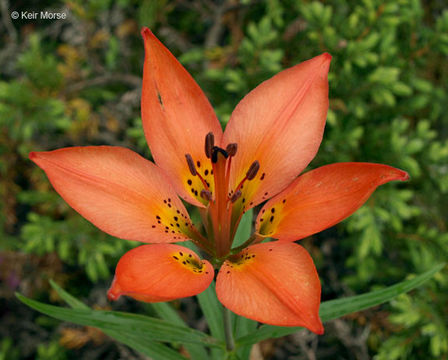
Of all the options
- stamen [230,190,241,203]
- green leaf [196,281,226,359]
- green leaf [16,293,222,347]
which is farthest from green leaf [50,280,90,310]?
stamen [230,190,241,203]

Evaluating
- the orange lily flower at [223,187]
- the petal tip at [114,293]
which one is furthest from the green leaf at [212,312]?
the petal tip at [114,293]

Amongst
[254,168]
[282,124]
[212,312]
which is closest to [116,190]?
[254,168]

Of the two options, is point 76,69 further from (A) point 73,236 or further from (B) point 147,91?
(B) point 147,91

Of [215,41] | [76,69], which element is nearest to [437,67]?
[215,41]

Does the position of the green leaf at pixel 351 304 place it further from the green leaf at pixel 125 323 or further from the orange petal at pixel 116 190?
the orange petal at pixel 116 190

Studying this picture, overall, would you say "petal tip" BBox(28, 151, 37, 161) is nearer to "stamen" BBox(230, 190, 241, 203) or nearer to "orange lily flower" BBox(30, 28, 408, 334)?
"orange lily flower" BBox(30, 28, 408, 334)

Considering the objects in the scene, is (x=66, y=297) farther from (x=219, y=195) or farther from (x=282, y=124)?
(x=282, y=124)
